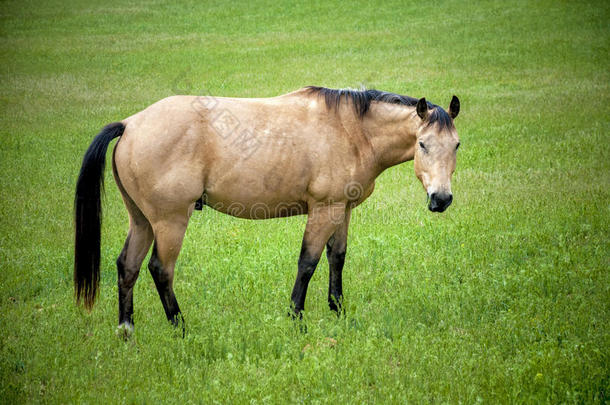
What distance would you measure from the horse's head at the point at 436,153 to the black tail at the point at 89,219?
3.07 meters

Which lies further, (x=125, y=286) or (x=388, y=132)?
(x=388, y=132)

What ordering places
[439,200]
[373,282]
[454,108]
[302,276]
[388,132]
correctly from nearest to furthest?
[439,200] → [454,108] → [302,276] → [388,132] → [373,282]

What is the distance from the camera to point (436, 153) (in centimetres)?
561

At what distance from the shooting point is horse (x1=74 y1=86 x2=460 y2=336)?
18.2ft

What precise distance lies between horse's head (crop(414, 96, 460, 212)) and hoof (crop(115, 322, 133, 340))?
10.9ft

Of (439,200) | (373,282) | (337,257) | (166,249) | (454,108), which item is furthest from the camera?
(373,282)

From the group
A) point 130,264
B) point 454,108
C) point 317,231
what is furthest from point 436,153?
point 130,264

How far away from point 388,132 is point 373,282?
201cm

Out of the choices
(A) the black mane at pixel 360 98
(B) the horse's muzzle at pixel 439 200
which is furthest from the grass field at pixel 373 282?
(A) the black mane at pixel 360 98

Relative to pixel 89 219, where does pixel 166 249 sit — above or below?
below

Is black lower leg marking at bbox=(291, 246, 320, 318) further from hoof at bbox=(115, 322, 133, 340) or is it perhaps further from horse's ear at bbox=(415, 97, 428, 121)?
horse's ear at bbox=(415, 97, 428, 121)

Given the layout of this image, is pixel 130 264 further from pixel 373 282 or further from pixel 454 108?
pixel 454 108

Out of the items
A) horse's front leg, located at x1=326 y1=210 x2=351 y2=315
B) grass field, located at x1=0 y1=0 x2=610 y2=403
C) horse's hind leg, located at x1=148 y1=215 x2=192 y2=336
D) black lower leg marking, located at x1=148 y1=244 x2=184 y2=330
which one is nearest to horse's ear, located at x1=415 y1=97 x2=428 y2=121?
horse's front leg, located at x1=326 y1=210 x2=351 y2=315

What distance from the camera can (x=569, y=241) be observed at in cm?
791
